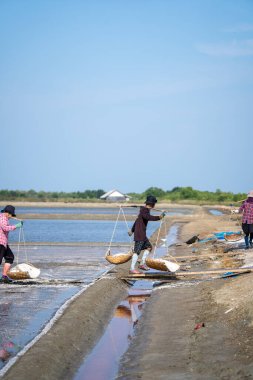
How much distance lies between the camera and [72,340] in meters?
7.88

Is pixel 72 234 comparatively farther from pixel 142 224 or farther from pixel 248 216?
pixel 142 224

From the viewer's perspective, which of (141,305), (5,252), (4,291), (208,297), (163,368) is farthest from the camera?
(5,252)

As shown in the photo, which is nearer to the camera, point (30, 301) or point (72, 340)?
point (72, 340)

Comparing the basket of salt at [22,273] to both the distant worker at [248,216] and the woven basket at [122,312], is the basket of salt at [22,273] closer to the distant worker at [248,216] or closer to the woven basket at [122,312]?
the woven basket at [122,312]

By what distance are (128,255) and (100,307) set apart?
145 inches

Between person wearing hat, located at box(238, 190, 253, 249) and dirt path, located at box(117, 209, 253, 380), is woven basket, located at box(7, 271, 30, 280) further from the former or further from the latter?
person wearing hat, located at box(238, 190, 253, 249)

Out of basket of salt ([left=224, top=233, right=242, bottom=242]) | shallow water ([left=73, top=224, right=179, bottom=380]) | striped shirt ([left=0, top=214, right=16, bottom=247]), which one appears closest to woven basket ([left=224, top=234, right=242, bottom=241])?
basket of salt ([left=224, top=233, right=242, bottom=242])

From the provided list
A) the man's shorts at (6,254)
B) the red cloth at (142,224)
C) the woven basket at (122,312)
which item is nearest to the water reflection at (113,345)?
the woven basket at (122,312)

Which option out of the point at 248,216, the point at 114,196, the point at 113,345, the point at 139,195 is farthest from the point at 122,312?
the point at 139,195

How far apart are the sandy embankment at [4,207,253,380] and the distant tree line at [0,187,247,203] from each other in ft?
316

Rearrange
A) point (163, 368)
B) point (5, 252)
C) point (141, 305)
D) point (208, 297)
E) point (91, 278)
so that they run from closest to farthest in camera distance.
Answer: point (163, 368)
point (208, 297)
point (141, 305)
point (5, 252)
point (91, 278)

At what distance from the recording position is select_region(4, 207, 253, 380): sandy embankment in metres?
6.37

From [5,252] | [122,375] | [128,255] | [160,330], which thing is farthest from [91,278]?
[122,375]

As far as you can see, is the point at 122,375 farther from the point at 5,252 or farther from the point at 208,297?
the point at 5,252
